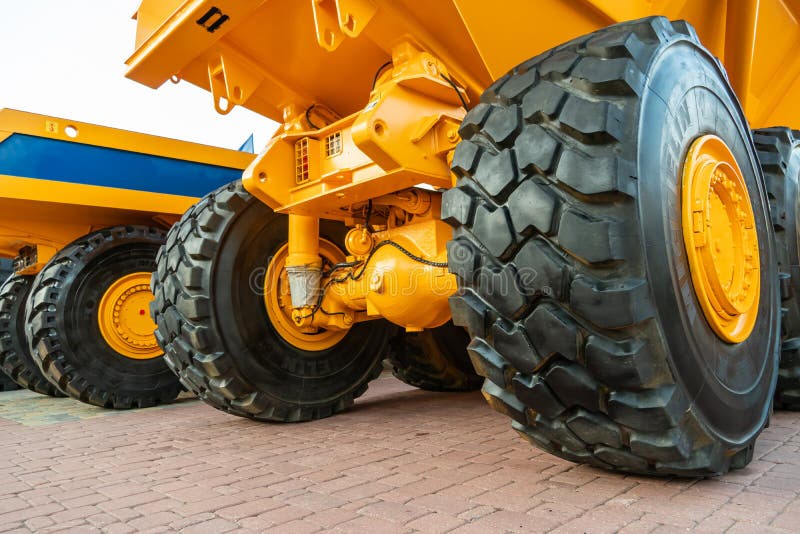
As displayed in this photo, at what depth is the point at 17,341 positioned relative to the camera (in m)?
6.45

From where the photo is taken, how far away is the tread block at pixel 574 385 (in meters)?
1.70

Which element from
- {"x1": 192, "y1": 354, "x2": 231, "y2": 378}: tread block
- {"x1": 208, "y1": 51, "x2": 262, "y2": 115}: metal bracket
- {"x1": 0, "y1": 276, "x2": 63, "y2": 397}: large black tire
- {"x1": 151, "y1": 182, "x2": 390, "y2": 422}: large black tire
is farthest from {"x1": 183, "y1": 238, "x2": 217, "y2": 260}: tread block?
{"x1": 0, "y1": 276, "x2": 63, "y2": 397}: large black tire

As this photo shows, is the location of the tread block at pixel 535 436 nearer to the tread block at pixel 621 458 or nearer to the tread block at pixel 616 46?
the tread block at pixel 621 458

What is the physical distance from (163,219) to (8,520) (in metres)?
4.15

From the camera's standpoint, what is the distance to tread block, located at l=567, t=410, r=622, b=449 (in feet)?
5.67

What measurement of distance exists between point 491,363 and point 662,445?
55 centimetres

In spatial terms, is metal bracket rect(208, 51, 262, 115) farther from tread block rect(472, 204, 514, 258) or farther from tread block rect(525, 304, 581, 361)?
tread block rect(525, 304, 581, 361)

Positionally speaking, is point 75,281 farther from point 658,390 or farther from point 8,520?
point 658,390

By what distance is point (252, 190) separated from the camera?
119 inches

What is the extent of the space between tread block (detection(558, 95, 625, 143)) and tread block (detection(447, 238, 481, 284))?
0.48 meters

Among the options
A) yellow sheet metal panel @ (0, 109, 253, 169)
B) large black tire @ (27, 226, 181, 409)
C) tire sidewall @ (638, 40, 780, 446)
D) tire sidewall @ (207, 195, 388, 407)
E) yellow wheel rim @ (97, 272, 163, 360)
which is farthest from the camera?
yellow wheel rim @ (97, 272, 163, 360)

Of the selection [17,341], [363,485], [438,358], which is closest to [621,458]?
[363,485]

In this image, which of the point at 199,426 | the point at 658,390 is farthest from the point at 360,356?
the point at 658,390

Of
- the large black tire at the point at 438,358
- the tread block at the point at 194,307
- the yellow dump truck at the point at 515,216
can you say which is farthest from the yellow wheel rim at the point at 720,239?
the large black tire at the point at 438,358
